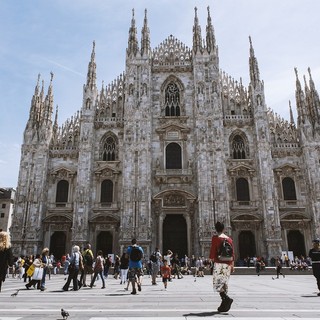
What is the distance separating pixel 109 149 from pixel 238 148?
1184cm

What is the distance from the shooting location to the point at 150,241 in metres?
26.6

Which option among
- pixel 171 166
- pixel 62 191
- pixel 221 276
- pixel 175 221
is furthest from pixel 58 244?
pixel 221 276

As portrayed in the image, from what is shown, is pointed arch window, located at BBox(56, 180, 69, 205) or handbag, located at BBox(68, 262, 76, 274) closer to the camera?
handbag, located at BBox(68, 262, 76, 274)

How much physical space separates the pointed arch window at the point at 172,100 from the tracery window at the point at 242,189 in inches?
335

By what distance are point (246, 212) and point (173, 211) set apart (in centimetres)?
609

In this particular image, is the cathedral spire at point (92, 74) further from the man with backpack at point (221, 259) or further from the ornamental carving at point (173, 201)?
the man with backpack at point (221, 259)

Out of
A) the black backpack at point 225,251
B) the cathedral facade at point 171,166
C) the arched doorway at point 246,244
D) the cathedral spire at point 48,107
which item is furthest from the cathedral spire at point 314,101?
the black backpack at point 225,251

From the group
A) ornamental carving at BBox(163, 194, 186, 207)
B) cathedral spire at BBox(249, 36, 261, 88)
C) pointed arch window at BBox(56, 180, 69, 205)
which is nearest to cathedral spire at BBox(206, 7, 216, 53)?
cathedral spire at BBox(249, 36, 261, 88)

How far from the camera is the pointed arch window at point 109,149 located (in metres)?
30.3

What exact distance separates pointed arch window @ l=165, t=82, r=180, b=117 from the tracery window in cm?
852

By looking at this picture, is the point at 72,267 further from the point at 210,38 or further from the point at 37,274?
the point at 210,38

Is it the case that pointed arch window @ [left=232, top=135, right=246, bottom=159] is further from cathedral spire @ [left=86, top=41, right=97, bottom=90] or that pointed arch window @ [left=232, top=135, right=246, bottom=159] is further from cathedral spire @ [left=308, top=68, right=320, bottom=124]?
cathedral spire @ [left=86, top=41, right=97, bottom=90]

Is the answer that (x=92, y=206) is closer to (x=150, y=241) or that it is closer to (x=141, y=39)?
(x=150, y=241)

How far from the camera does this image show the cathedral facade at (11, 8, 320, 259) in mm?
27359
